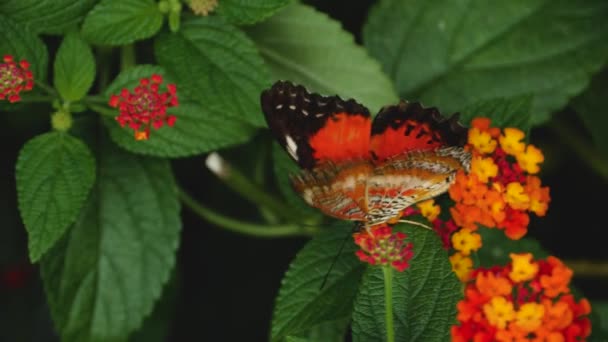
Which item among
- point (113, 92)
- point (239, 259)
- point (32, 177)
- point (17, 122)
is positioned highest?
point (113, 92)

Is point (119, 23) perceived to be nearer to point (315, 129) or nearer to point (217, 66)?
point (217, 66)

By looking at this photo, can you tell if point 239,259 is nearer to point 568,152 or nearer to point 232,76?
point 232,76

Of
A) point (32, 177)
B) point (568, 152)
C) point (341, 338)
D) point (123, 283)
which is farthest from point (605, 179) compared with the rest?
point (32, 177)

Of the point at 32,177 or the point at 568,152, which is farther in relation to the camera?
the point at 568,152

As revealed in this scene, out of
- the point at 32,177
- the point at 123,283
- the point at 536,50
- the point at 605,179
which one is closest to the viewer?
the point at 32,177

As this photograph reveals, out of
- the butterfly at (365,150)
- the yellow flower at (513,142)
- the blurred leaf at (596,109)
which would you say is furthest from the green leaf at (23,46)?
the blurred leaf at (596,109)
